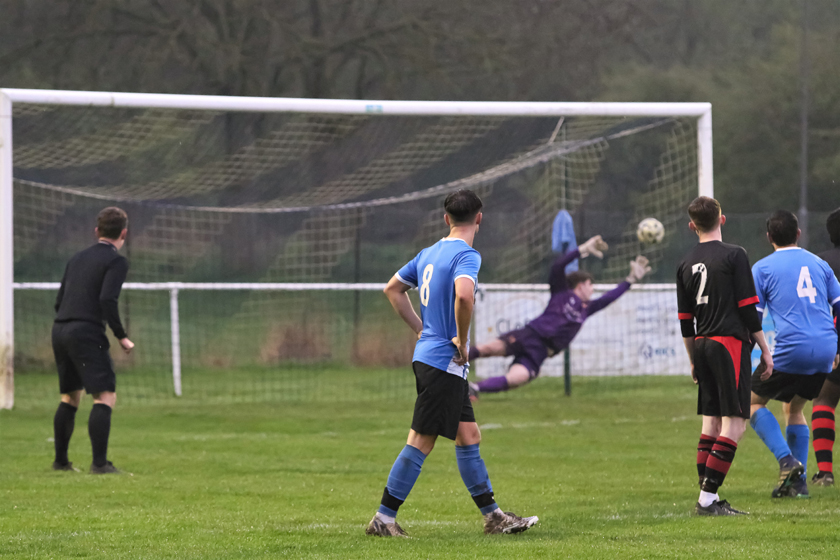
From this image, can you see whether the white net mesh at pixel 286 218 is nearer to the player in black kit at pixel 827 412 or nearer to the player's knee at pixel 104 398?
the player's knee at pixel 104 398

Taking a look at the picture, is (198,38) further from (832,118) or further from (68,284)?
(832,118)

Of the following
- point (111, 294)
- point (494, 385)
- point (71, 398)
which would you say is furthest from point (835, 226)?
point (494, 385)

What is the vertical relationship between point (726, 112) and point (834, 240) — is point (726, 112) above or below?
above

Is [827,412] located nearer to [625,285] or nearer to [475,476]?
[475,476]

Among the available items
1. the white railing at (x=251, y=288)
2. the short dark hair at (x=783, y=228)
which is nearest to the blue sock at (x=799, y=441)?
the short dark hair at (x=783, y=228)

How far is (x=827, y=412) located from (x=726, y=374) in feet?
5.73

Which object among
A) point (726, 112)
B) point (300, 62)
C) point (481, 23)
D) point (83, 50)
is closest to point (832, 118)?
point (726, 112)

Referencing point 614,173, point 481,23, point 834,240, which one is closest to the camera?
point 834,240

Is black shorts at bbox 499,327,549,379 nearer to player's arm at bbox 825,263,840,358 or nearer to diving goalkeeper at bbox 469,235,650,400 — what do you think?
diving goalkeeper at bbox 469,235,650,400

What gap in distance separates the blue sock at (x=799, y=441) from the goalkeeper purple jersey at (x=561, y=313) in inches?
225

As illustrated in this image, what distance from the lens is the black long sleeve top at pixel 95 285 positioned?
26.5 ft

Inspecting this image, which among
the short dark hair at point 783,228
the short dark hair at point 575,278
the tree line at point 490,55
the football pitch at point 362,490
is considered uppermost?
the tree line at point 490,55

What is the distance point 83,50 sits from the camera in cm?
2228

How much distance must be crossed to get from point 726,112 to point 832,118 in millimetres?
2726
